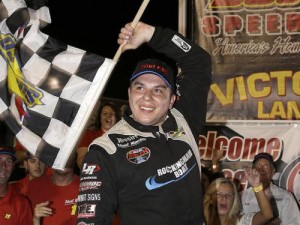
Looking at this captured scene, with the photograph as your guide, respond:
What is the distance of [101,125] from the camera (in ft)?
24.4

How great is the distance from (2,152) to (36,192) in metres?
0.54

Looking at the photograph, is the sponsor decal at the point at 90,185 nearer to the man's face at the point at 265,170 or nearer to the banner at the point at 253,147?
the man's face at the point at 265,170

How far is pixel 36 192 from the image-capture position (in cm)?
597

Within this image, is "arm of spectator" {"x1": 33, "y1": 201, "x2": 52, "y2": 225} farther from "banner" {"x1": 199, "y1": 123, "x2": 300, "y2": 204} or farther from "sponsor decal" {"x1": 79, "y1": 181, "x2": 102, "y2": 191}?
→ "banner" {"x1": 199, "y1": 123, "x2": 300, "y2": 204}

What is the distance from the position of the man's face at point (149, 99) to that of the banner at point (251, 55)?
4.00 metres

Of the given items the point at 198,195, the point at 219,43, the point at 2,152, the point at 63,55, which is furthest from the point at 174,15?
the point at 198,195

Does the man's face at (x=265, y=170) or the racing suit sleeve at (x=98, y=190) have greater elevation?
the man's face at (x=265, y=170)

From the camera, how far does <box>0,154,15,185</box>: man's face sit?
5805 mm

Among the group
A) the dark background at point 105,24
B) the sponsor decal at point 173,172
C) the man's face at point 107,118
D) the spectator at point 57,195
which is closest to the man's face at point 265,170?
the man's face at point 107,118

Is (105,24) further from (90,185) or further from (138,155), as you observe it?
(90,185)

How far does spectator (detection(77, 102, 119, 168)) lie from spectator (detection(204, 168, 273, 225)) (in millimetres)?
1611

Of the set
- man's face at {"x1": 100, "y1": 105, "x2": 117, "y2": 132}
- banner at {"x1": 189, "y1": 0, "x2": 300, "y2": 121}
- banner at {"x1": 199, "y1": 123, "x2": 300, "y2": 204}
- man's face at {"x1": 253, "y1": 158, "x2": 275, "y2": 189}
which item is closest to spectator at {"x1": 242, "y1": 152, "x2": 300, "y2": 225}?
man's face at {"x1": 253, "y1": 158, "x2": 275, "y2": 189}

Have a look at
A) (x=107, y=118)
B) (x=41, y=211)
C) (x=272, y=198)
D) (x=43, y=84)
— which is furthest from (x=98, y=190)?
(x=107, y=118)

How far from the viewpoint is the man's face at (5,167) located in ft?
19.0
